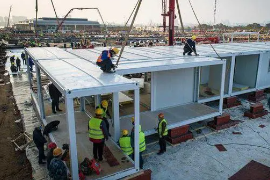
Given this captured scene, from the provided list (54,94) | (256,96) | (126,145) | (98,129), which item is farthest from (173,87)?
(256,96)

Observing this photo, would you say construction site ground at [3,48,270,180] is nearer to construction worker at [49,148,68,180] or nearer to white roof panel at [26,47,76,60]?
Answer: construction worker at [49,148,68,180]

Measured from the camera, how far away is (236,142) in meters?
9.43

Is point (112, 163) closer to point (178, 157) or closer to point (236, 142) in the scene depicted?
point (178, 157)

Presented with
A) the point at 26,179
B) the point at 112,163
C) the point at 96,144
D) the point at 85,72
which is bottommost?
the point at 26,179

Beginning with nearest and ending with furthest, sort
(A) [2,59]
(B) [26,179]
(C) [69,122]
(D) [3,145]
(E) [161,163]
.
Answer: (C) [69,122]
(B) [26,179]
(E) [161,163]
(D) [3,145]
(A) [2,59]

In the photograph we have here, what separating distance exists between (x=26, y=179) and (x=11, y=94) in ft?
35.3

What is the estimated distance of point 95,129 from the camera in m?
6.41

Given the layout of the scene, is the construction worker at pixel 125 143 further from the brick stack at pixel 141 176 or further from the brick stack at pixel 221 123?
the brick stack at pixel 221 123

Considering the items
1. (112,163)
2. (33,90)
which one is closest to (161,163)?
(112,163)

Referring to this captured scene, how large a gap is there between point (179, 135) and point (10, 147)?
6736 millimetres

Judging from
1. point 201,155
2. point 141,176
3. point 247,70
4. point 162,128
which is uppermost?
point 247,70

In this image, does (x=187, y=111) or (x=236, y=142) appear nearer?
(x=236, y=142)

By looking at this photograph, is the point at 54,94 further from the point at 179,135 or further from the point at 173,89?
the point at 179,135

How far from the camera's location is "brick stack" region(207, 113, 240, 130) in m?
10.6
